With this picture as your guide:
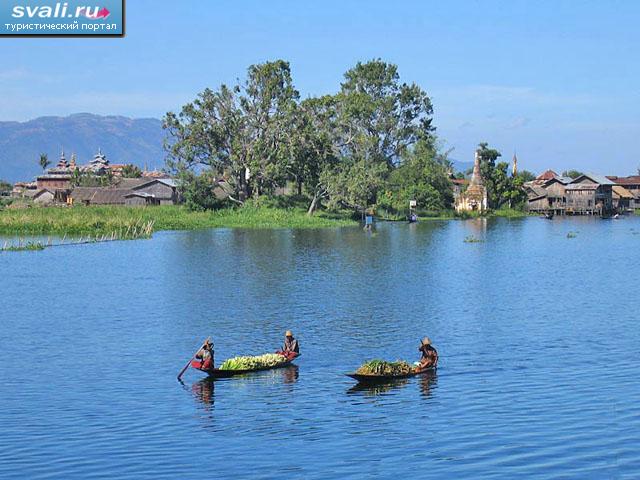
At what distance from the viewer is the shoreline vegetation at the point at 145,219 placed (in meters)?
95.2

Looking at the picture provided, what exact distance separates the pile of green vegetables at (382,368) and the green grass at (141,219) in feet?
225

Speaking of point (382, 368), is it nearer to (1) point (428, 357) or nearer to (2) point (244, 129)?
(1) point (428, 357)

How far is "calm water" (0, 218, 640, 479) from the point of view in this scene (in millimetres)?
22906

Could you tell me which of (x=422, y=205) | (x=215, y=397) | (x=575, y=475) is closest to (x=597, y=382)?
(x=575, y=475)

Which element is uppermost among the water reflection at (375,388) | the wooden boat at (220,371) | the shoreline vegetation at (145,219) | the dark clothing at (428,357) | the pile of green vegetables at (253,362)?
the shoreline vegetation at (145,219)

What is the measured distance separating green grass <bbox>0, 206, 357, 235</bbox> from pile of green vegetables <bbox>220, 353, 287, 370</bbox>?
6500 cm

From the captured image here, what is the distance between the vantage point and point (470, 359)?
34156 millimetres

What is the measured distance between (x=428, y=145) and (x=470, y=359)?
120 m

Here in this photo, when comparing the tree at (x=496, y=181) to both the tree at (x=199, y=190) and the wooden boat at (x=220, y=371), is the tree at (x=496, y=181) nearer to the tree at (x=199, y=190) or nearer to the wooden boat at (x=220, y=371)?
the tree at (x=199, y=190)

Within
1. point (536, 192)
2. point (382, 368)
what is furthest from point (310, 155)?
point (382, 368)

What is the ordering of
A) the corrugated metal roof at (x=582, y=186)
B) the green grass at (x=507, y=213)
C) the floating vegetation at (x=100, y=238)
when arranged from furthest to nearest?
the corrugated metal roof at (x=582, y=186) < the green grass at (x=507, y=213) < the floating vegetation at (x=100, y=238)

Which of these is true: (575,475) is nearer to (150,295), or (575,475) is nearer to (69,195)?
(150,295)

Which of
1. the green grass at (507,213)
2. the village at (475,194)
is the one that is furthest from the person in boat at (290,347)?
the green grass at (507,213)

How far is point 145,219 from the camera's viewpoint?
110 meters
